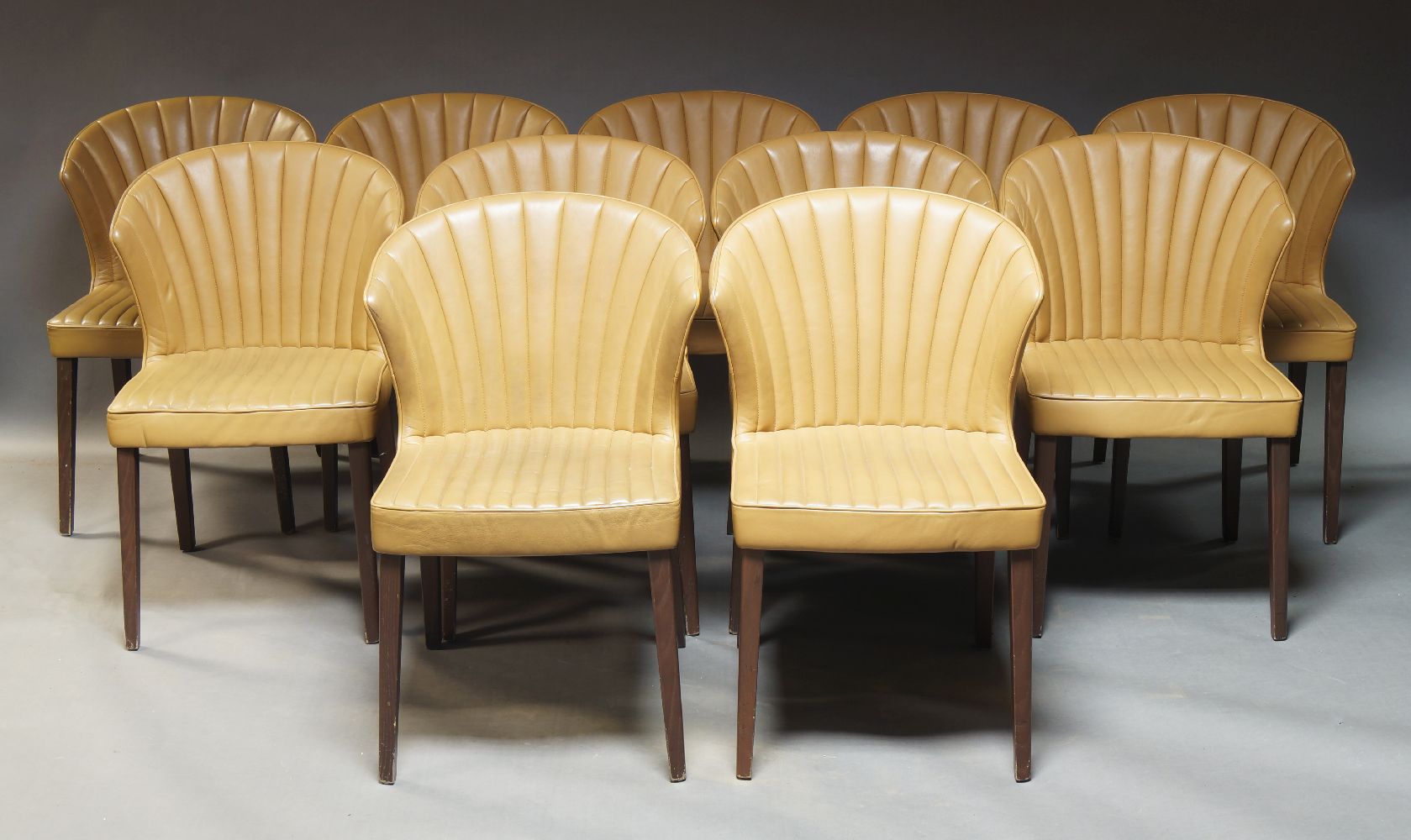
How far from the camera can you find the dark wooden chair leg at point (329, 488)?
326 centimetres

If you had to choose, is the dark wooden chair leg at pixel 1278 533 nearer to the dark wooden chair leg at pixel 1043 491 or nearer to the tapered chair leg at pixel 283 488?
the dark wooden chair leg at pixel 1043 491

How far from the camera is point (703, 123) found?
356 cm

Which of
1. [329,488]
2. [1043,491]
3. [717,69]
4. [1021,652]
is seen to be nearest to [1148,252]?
[1043,491]

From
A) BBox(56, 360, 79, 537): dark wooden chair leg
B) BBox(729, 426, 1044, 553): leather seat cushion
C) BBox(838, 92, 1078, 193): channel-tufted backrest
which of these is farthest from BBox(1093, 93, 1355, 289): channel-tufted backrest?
BBox(56, 360, 79, 537): dark wooden chair leg

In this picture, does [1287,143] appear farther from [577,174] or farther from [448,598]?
[448,598]

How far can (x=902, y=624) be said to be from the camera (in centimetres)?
277

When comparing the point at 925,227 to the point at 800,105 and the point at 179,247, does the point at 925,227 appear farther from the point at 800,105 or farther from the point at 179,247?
the point at 800,105

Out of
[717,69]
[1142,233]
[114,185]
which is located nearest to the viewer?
[1142,233]

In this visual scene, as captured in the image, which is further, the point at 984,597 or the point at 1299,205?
the point at 1299,205

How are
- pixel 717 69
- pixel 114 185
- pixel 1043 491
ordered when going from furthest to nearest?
pixel 717 69, pixel 114 185, pixel 1043 491

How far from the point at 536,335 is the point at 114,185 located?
175cm

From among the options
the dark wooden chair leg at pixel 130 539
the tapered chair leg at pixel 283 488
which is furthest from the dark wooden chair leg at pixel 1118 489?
the dark wooden chair leg at pixel 130 539

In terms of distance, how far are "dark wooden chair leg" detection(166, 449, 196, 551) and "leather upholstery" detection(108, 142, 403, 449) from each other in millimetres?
353

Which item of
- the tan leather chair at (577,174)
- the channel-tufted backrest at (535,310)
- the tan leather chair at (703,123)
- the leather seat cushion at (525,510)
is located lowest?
the leather seat cushion at (525,510)
